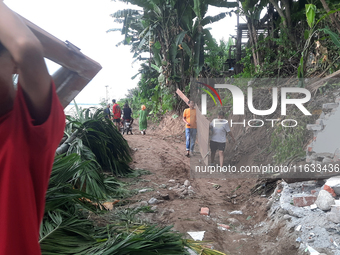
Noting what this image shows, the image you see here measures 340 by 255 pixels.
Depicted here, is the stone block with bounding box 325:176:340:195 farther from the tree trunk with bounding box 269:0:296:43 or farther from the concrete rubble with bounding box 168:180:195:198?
the tree trunk with bounding box 269:0:296:43

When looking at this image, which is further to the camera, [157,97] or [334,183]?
[157,97]

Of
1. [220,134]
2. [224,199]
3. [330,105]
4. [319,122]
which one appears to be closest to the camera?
[330,105]

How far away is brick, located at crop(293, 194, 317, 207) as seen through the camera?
3441mm

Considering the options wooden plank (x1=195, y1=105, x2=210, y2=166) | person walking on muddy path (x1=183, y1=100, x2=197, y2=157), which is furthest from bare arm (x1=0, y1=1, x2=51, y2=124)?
person walking on muddy path (x1=183, y1=100, x2=197, y2=157)

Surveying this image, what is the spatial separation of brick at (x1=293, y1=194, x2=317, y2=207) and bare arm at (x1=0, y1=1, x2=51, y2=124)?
3533 mm

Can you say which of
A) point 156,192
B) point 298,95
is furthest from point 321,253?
point 298,95

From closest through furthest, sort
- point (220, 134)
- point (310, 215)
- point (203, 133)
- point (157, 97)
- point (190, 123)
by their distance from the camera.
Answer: point (310, 215) < point (220, 134) < point (203, 133) < point (190, 123) < point (157, 97)

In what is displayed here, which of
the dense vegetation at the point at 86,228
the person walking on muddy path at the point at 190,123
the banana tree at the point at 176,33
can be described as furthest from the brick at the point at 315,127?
the banana tree at the point at 176,33

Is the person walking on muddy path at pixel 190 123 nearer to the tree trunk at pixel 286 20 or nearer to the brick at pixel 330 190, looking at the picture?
the tree trunk at pixel 286 20

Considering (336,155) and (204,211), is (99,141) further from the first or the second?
(336,155)

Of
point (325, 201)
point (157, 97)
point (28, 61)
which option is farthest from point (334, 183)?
point (157, 97)

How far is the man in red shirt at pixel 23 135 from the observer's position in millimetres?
692

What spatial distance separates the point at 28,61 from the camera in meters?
0.66

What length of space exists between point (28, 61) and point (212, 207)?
4056 millimetres
